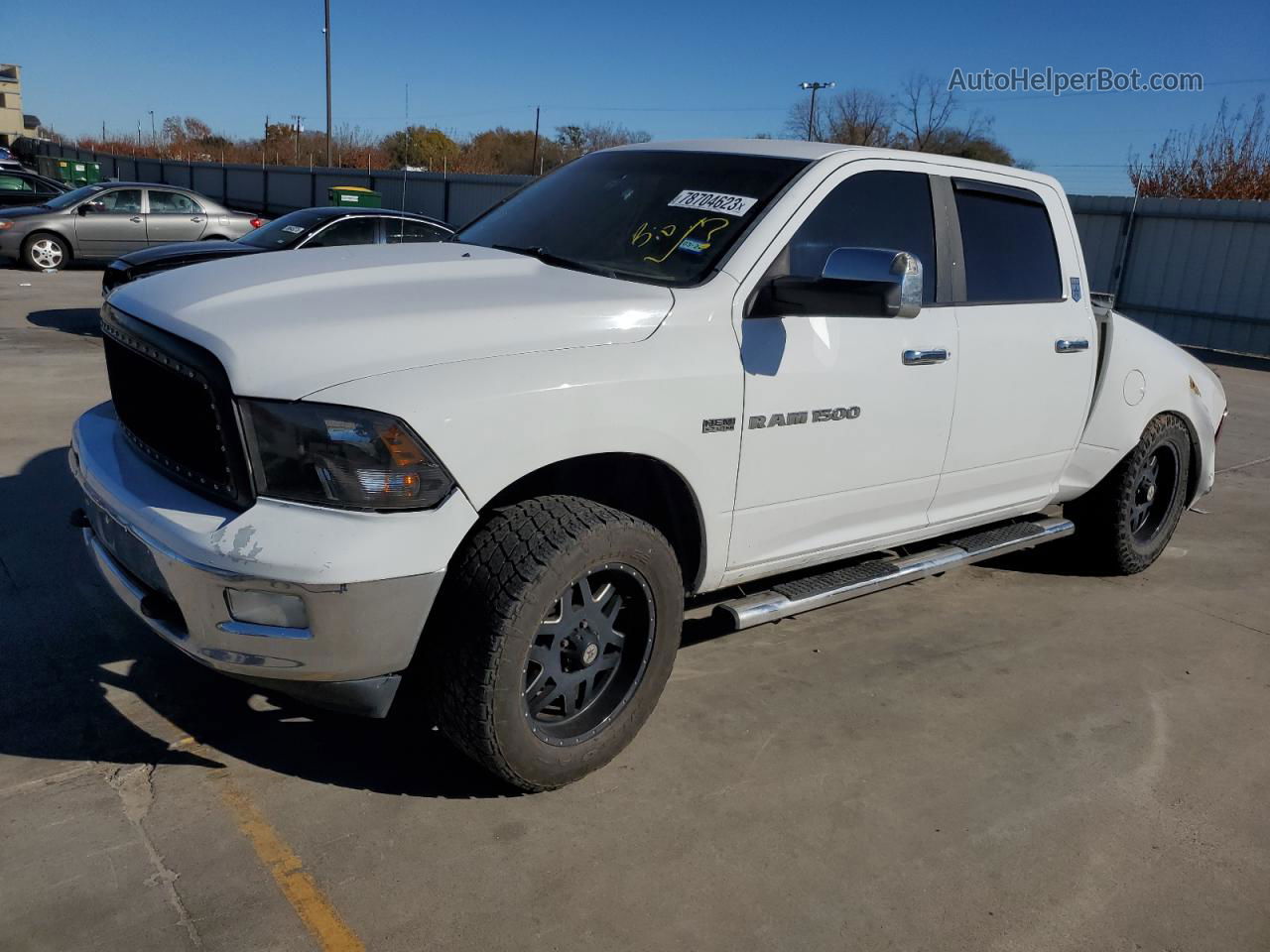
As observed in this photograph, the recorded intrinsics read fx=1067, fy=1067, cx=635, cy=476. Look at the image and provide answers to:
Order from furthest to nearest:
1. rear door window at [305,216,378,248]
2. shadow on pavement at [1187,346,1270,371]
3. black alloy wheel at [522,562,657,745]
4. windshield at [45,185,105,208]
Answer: windshield at [45,185,105,208] < shadow on pavement at [1187,346,1270,371] < rear door window at [305,216,378,248] < black alloy wheel at [522,562,657,745]

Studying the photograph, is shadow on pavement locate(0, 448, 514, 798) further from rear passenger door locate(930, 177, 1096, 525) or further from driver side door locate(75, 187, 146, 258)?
driver side door locate(75, 187, 146, 258)

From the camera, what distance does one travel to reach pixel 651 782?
3.36 metres

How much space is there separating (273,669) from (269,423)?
0.63 meters

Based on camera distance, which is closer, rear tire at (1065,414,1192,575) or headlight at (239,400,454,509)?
headlight at (239,400,454,509)

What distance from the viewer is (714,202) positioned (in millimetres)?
3758

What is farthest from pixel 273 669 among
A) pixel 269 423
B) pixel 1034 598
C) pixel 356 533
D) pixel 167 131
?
pixel 167 131

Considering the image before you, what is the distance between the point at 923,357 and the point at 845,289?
72 cm

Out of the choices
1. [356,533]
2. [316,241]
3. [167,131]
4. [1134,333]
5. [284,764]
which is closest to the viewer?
[356,533]

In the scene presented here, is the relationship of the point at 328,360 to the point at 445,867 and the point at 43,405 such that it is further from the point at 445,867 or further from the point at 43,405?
the point at 43,405

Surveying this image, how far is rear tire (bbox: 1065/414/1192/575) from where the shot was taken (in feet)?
17.4

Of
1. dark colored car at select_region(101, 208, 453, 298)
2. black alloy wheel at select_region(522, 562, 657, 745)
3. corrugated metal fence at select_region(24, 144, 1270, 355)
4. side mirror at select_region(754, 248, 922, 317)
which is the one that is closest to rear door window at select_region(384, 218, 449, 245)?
dark colored car at select_region(101, 208, 453, 298)

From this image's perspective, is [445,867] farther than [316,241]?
No

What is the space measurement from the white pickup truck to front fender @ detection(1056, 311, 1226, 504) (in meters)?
0.34

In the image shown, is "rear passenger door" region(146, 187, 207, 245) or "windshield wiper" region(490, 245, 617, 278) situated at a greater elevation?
"windshield wiper" region(490, 245, 617, 278)
